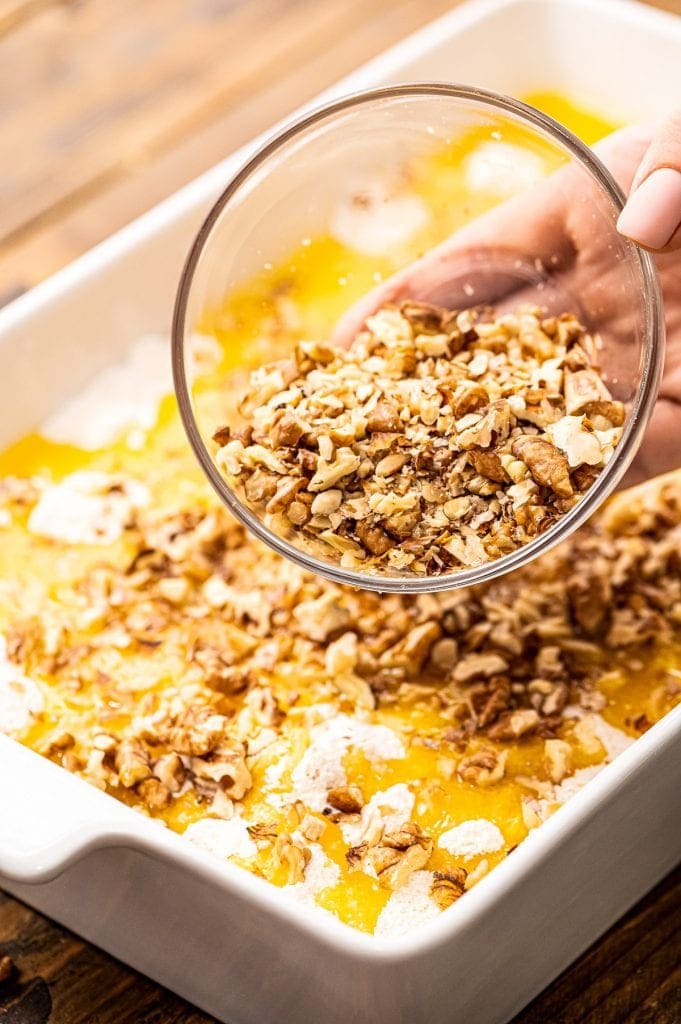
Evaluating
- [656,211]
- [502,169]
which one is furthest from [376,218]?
[656,211]

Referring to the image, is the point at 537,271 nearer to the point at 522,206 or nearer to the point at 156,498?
the point at 522,206

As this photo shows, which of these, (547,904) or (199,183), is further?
(199,183)

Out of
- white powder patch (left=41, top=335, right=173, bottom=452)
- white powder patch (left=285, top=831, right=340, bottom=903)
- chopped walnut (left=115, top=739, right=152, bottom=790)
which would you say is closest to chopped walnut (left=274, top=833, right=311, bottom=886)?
white powder patch (left=285, top=831, right=340, bottom=903)

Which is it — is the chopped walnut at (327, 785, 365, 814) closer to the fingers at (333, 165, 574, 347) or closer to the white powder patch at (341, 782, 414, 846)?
the white powder patch at (341, 782, 414, 846)

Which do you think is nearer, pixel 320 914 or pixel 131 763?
pixel 320 914

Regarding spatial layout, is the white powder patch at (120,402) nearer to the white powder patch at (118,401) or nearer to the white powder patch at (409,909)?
the white powder patch at (118,401)

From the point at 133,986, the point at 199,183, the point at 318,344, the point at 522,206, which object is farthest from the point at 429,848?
the point at 199,183

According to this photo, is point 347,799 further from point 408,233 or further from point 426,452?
point 408,233

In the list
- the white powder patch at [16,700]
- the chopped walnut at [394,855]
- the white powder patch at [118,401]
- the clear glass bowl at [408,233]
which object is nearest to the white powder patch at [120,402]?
the white powder patch at [118,401]
